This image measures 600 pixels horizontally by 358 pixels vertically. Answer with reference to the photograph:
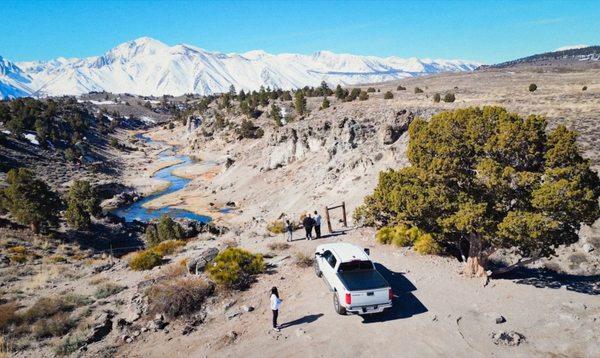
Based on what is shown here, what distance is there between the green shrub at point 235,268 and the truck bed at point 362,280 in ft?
18.5

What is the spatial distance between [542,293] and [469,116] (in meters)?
Answer: 8.15

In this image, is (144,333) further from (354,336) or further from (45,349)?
(354,336)

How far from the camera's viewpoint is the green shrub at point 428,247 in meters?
21.1

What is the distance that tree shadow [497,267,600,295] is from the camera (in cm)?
1745

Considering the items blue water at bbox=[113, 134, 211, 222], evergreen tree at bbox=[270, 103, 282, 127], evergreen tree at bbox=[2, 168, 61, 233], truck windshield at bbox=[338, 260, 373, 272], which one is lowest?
blue water at bbox=[113, 134, 211, 222]

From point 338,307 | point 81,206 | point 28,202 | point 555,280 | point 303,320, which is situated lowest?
point 555,280

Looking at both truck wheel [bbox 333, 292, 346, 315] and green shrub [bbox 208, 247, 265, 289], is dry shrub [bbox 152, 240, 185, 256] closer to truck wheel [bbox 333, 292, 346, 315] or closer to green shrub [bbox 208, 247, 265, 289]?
green shrub [bbox 208, 247, 265, 289]

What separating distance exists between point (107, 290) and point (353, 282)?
13.0m

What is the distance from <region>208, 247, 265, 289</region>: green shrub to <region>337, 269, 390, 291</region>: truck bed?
563cm

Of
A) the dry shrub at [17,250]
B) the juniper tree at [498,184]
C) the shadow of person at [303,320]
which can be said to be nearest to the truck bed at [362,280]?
the shadow of person at [303,320]

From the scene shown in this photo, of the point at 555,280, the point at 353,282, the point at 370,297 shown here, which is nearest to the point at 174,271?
the point at 353,282

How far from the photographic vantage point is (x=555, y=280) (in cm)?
1878

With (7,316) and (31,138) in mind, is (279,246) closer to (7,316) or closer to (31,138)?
(7,316)

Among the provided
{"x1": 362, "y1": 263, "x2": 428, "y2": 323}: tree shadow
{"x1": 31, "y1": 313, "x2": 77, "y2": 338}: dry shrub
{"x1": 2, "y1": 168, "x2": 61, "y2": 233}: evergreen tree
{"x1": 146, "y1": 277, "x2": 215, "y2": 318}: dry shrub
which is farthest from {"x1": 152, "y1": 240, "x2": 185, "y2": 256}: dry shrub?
{"x1": 2, "y1": 168, "x2": 61, "y2": 233}: evergreen tree
